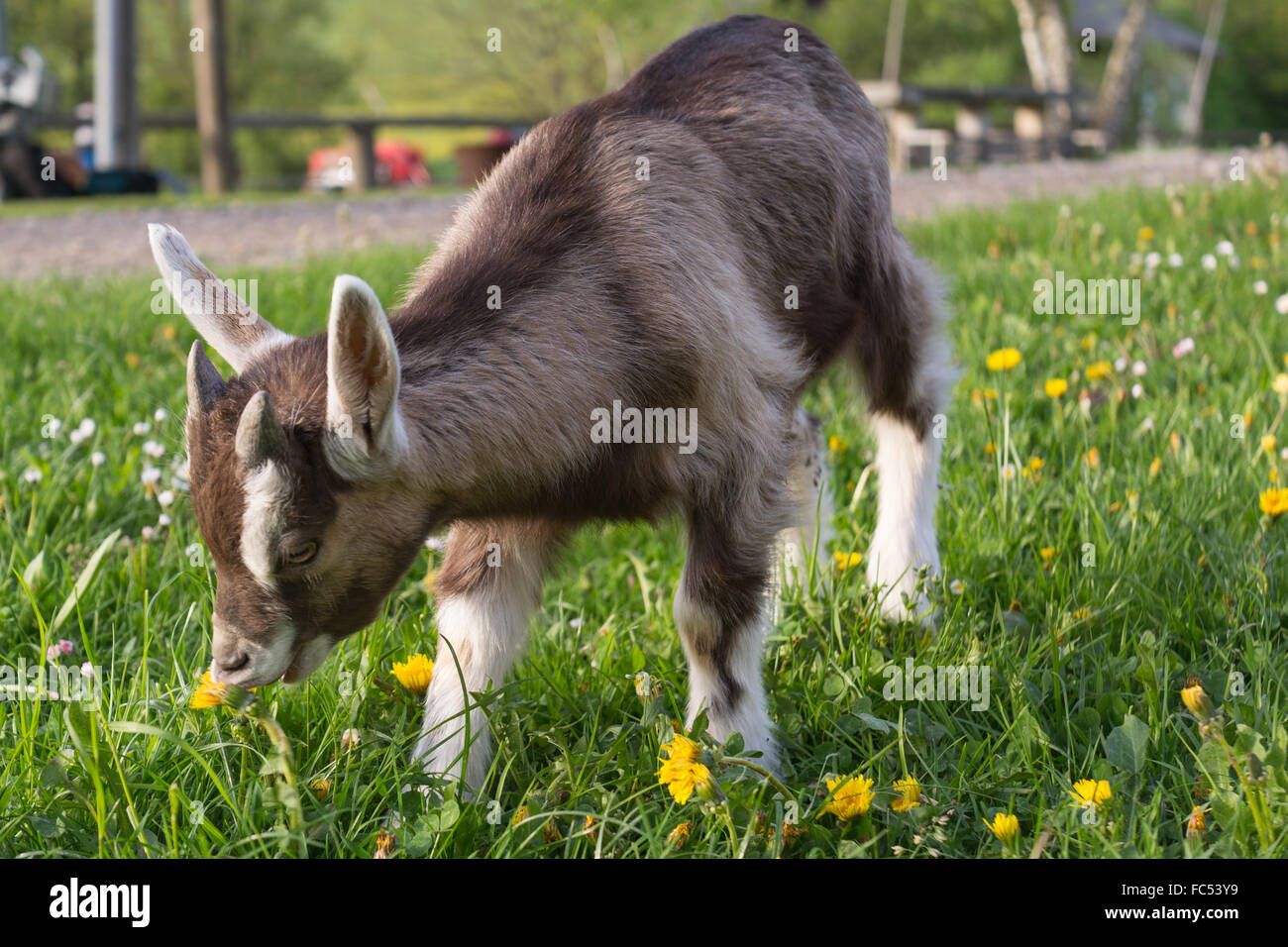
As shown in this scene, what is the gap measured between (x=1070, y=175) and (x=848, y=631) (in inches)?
536

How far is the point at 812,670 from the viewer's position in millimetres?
3279

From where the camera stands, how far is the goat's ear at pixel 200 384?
2348 mm

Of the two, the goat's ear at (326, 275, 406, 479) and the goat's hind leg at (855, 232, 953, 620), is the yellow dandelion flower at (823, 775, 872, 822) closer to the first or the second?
the goat's ear at (326, 275, 406, 479)

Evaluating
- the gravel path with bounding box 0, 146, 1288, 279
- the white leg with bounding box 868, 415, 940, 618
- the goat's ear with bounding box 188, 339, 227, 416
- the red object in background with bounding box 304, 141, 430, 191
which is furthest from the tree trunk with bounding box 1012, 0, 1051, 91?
the goat's ear with bounding box 188, 339, 227, 416

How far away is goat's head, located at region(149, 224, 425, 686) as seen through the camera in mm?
2221

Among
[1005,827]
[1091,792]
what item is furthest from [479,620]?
[1091,792]

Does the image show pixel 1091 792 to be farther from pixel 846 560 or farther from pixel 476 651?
pixel 476 651

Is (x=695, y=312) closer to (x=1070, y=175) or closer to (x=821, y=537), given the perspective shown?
(x=821, y=537)

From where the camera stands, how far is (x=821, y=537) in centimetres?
400

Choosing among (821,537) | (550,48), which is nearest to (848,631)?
(821,537)

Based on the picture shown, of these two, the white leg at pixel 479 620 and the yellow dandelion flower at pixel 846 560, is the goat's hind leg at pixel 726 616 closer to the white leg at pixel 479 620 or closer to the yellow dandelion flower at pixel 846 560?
the white leg at pixel 479 620

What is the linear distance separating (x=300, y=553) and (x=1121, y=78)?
29483mm

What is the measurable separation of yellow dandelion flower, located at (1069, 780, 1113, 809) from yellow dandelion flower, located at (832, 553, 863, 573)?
1.13 m

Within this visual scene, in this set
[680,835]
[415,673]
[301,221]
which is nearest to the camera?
[680,835]
